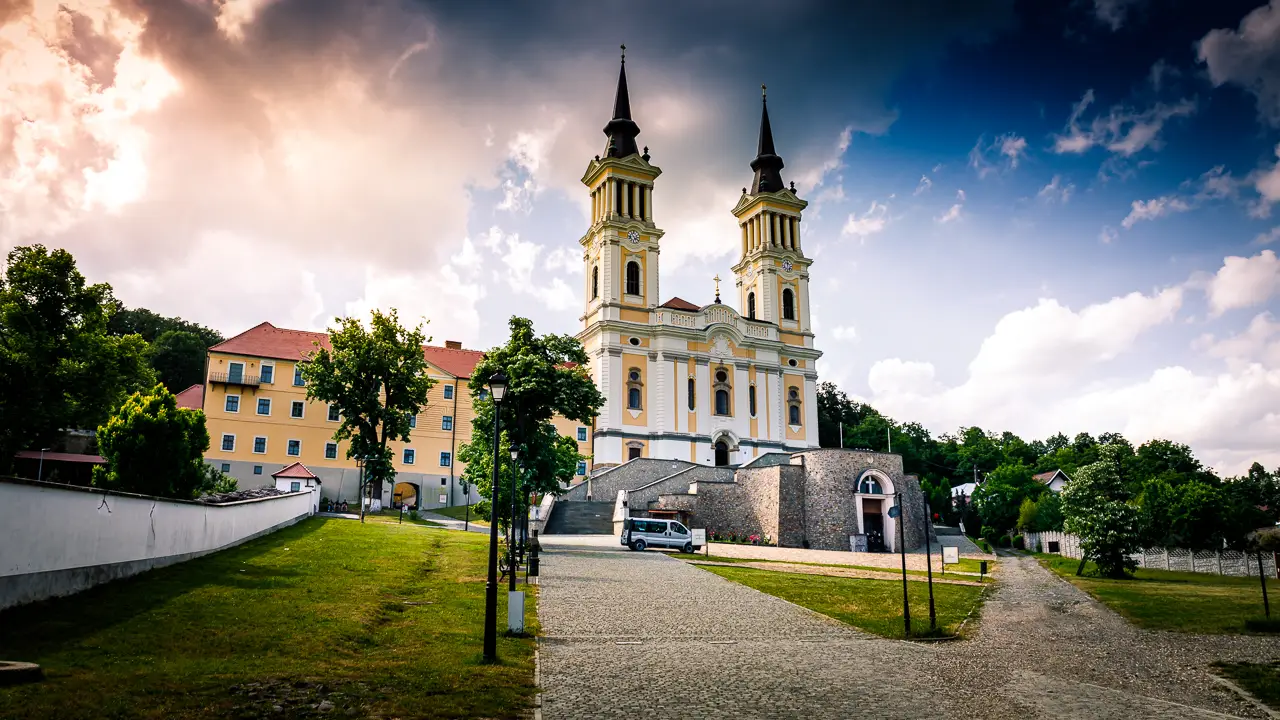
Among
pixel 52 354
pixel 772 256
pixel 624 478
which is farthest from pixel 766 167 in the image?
pixel 52 354

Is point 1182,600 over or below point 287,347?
below

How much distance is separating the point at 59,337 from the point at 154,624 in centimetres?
3549

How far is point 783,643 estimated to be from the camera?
47.1 ft

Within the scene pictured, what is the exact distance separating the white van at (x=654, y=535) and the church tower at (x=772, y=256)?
117ft

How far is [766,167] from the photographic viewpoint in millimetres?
73250

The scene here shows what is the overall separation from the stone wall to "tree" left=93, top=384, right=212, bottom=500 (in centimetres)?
2381

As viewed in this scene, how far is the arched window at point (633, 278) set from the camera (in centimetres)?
6450

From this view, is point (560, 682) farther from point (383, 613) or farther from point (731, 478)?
point (731, 478)

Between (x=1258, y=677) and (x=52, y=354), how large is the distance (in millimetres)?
45879

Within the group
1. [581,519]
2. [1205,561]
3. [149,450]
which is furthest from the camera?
[581,519]

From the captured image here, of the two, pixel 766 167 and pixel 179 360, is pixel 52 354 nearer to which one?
pixel 179 360

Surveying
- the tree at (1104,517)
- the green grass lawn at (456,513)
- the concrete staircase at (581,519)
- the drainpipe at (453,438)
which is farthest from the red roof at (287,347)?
the tree at (1104,517)

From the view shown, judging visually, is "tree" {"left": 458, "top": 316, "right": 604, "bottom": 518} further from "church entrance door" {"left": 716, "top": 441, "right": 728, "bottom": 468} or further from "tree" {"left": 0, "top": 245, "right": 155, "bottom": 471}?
"church entrance door" {"left": 716, "top": 441, "right": 728, "bottom": 468}

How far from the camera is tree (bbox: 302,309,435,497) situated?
46.1 metres
